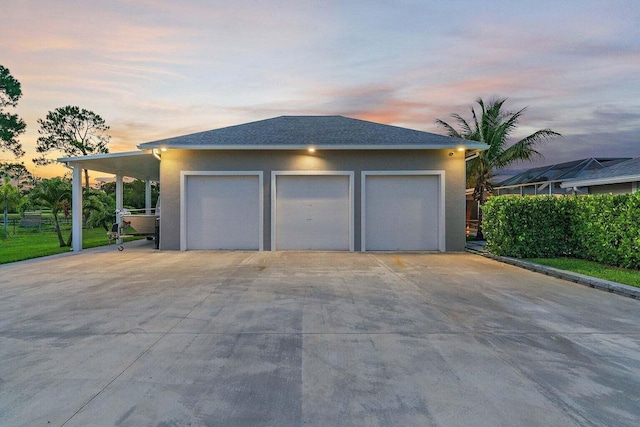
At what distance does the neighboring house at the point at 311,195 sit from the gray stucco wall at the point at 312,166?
0.03m

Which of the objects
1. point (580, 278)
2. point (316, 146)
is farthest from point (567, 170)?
point (316, 146)

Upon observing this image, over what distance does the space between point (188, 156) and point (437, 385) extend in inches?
389

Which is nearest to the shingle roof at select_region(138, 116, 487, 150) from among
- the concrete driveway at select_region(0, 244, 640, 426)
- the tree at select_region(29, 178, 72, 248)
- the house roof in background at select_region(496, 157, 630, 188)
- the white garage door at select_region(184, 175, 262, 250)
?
the white garage door at select_region(184, 175, 262, 250)

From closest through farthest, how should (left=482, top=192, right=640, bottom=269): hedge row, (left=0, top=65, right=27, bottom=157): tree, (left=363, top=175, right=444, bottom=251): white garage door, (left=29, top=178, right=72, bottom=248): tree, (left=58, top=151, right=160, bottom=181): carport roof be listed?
(left=482, top=192, right=640, bottom=269): hedge row → (left=58, top=151, right=160, bottom=181): carport roof → (left=363, top=175, right=444, bottom=251): white garage door → (left=29, top=178, right=72, bottom=248): tree → (left=0, top=65, right=27, bottom=157): tree

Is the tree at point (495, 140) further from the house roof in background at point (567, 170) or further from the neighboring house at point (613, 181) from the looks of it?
the neighboring house at point (613, 181)

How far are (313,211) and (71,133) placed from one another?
2710 centimetres

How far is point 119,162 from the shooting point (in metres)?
11.5

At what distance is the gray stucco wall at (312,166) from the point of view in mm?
10539

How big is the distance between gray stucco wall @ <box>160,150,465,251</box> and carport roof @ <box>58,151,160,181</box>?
3.87 ft

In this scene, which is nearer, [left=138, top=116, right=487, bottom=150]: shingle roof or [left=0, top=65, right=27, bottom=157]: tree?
[left=138, top=116, right=487, bottom=150]: shingle roof

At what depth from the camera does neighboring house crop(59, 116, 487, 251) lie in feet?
34.6

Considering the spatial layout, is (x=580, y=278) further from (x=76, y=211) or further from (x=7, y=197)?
(x=7, y=197)

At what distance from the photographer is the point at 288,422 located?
81.7 inches

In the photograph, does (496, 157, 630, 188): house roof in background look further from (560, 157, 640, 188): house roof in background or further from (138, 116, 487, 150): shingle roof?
(138, 116, 487, 150): shingle roof
